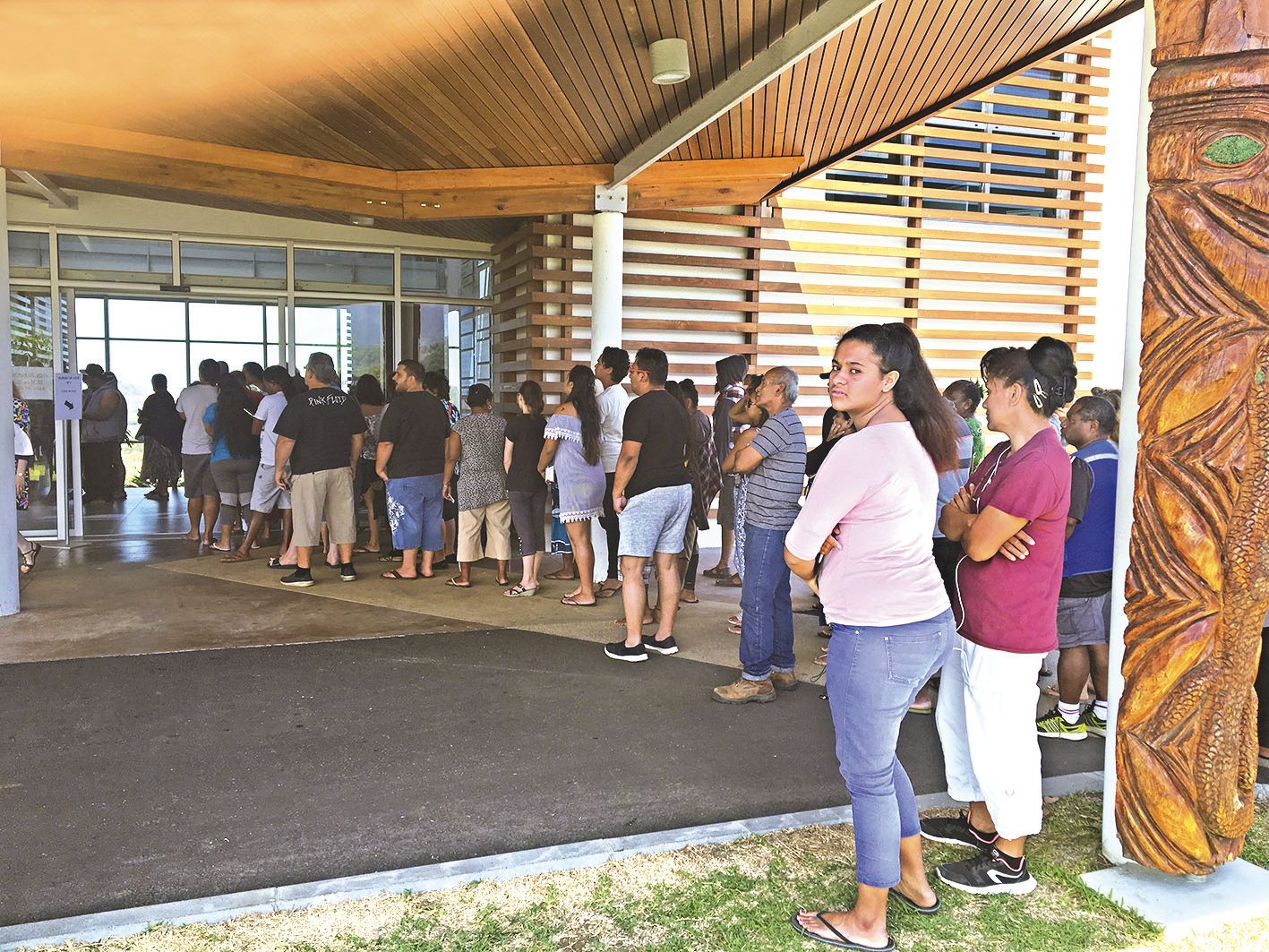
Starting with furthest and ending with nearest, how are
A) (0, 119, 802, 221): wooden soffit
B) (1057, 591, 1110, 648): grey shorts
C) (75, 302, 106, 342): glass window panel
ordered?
(75, 302, 106, 342): glass window panel → (0, 119, 802, 221): wooden soffit → (1057, 591, 1110, 648): grey shorts

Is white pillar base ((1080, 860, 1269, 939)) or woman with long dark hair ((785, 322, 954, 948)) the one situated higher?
woman with long dark hair ((785, 322, 954, 948))

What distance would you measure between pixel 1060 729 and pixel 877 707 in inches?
97.4

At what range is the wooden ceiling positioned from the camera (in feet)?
17.0

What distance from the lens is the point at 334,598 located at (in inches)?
285

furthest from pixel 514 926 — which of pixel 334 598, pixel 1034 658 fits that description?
pixel 334 598

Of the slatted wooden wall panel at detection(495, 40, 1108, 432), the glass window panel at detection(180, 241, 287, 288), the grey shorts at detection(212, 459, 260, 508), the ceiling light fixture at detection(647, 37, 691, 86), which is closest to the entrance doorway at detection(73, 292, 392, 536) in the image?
the glass window panel at detection(180, 241, 287, 288)

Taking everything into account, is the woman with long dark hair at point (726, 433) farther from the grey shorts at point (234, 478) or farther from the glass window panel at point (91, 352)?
the glass window panel at point (91, 352)

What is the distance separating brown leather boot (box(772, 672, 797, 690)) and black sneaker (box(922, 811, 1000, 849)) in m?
1.63

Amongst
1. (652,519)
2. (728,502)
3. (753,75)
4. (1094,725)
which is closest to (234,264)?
(728,502)

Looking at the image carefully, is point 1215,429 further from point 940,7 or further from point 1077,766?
point 940,7

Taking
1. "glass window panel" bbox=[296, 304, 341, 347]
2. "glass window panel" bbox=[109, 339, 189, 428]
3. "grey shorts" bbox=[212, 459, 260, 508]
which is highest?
"glass window panel" bbox=[296, 304, 341, 347]

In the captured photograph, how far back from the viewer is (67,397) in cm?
890

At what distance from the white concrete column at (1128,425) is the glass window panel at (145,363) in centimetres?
1123

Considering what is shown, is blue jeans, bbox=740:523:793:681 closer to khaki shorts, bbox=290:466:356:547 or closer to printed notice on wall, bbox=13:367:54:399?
khaki shorts, bbox=290:466:356:547
